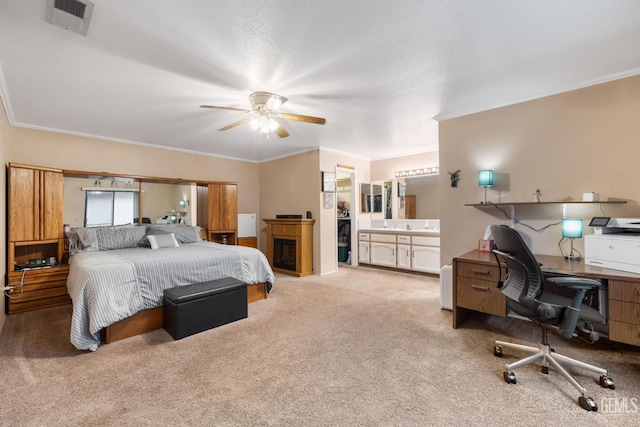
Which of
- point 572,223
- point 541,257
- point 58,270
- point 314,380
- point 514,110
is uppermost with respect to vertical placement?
point 514,110

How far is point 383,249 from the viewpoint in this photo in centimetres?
572

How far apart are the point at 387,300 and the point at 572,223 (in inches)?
84.7

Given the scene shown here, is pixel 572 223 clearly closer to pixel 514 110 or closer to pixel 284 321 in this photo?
pixel 514 110

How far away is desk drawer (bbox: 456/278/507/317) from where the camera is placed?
8.59 ft

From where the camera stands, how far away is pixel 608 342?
2521mm

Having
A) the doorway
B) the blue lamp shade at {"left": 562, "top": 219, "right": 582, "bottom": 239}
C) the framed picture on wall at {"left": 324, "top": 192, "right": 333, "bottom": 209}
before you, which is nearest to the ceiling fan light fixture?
the framed picture on wall at {"left": 324, "top": 192, "right": 333, "bottom": 209}

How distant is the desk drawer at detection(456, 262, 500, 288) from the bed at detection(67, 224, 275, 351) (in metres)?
2.41

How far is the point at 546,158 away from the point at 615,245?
1106mm

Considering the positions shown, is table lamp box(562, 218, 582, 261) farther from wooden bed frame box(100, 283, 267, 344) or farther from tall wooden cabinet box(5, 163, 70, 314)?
tall wooden cabinet box(5, 163, 70, 314)

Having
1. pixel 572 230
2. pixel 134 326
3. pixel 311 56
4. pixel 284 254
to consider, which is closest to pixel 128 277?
pixel 134 326

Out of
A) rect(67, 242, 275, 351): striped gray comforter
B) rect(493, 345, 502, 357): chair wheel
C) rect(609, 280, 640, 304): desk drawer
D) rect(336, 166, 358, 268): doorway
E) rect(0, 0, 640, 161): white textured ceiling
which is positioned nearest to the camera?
rect(0, 0, 640, 161): white textured ceiling

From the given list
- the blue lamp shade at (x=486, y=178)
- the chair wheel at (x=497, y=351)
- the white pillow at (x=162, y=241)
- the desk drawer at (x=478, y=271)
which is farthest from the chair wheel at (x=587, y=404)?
the white pillow at (x=162, y=241)

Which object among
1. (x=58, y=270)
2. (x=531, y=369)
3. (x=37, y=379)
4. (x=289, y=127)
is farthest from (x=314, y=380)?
(x=58, y=270)

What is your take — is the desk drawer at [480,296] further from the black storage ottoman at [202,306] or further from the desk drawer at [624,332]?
the black storage ottoman at [202,306]
